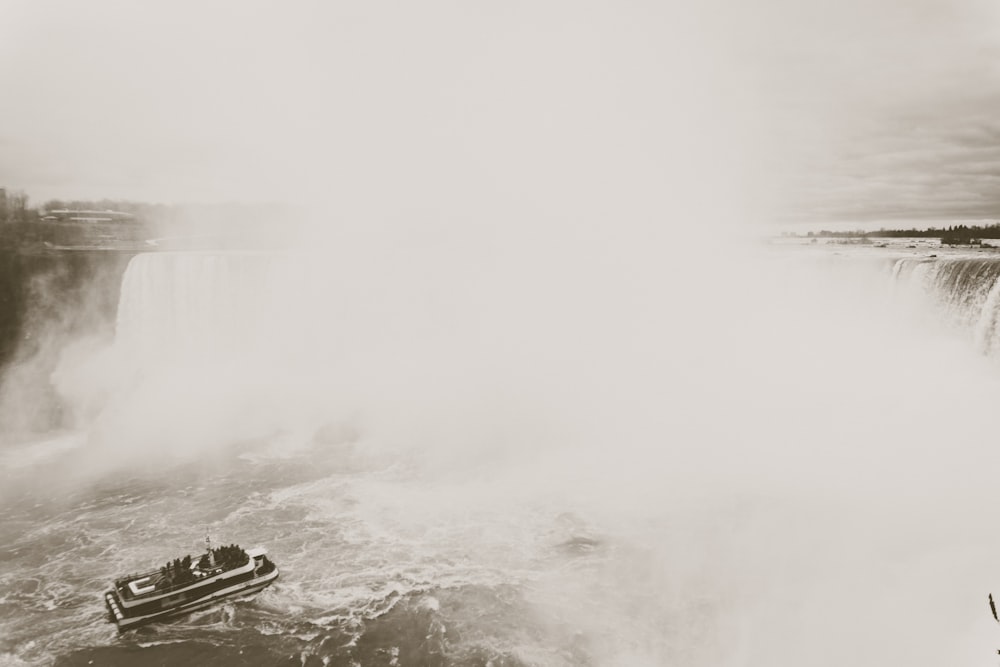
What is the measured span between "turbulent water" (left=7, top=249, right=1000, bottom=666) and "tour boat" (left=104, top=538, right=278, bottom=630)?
42 cm

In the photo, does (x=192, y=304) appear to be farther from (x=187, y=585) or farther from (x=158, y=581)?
(x=187, y=585)

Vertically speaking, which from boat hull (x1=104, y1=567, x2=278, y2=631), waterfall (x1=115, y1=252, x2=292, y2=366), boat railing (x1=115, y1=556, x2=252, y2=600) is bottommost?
boat hull (x1=104, y1=567, x2=278, y2=631)

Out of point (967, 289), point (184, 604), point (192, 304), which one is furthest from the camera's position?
point (192, 304)

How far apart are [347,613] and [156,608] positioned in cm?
522

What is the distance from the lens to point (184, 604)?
1805 cm

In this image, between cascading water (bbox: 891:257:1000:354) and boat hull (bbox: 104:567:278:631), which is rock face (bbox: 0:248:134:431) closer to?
boat hull (bbox: 104:567:278:631)

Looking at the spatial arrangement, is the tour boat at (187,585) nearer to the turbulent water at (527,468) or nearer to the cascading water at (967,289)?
the turbulent water at (527,468)

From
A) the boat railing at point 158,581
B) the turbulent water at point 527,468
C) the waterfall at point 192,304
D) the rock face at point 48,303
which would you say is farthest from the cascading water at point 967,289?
the rock face at point 48,303

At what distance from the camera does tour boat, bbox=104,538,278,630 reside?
682 inches

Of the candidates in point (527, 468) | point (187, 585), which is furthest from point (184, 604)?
point (527, 468)

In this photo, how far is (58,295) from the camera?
41.2 meters

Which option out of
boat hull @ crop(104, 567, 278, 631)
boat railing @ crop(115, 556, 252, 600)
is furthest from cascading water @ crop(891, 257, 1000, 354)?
boat railing @ crop(115, 556, 252, 600)

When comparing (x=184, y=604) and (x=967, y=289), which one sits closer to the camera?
(x=184, y=604)

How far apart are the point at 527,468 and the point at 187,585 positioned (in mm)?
14055
